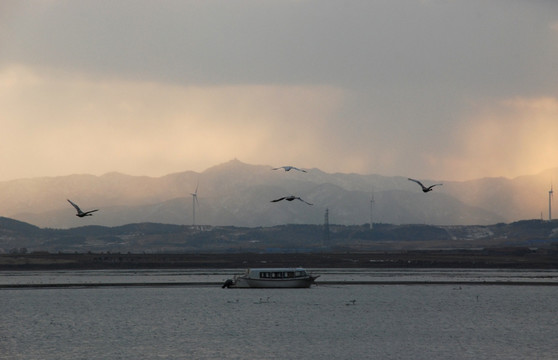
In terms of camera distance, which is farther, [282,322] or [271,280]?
[271,280]

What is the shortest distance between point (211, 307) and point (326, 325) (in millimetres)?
25822

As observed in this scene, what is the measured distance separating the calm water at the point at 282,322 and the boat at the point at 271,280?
146 cm

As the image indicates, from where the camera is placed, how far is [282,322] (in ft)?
354

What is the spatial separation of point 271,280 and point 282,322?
51347mm

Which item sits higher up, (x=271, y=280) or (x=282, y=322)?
(x=271, y=280)

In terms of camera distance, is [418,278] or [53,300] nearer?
[53,300]

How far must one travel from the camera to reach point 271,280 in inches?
6270

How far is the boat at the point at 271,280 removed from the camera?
520ft

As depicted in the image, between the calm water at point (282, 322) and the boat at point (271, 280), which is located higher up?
the boat at point (271, 280)

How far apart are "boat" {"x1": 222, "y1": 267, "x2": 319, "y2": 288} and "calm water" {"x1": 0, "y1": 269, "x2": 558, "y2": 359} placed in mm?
1465

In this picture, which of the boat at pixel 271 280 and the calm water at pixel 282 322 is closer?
the calm water at pixel 282 322

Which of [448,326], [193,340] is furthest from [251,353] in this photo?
[448,326]

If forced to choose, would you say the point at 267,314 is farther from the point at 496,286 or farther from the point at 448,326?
the point at 496,286

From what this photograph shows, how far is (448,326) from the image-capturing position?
10450cm
